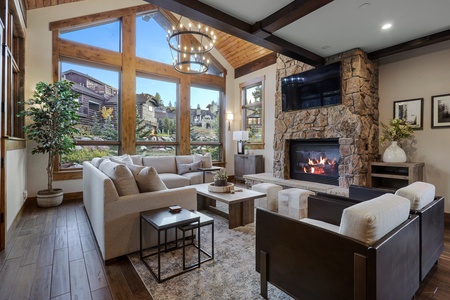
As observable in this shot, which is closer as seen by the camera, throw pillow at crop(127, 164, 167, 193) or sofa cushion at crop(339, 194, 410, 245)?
sofa cushion at crop(339, 194, 410, 245)

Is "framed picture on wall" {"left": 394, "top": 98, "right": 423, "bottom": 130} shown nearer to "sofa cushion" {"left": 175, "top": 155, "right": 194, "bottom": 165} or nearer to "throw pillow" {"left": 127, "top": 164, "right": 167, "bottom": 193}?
"throw pillow" {"left": 127, "top": 164, "right": 167, "bottom": 193}

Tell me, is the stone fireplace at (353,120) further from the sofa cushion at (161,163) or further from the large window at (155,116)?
the large window at (155,116)

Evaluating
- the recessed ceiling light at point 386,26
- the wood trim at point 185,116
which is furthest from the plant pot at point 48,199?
the recessed ceiling light at point 386,26

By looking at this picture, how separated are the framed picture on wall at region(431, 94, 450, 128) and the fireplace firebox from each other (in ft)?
4.72

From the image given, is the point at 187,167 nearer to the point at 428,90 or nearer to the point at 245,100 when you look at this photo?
the point at 245,100

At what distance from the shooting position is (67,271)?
2.08 meters

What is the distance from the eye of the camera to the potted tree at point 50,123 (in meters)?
4.01

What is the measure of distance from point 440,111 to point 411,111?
373 mm

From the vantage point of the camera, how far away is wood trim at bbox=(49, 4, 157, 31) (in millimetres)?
4730

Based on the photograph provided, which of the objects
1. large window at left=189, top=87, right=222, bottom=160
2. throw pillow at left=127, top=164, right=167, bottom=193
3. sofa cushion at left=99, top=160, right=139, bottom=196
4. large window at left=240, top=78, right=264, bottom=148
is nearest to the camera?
sofa cushion at left=99, top=160, right=139, bottom=196

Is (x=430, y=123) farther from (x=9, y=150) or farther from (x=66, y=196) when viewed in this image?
(x=66, y=196)

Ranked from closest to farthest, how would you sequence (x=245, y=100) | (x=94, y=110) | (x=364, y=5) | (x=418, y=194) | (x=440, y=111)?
(x=418, y=194)
(x=364, y=5)
(x=440, y=111)
(x=94, y=110)
(x=245, y=100)

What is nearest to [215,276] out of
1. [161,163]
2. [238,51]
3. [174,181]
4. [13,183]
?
[174,181]

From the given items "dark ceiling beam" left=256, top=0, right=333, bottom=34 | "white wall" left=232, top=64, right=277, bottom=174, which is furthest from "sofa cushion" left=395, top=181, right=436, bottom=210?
"white wall" left=232, top=64, right=277, bottom=174
